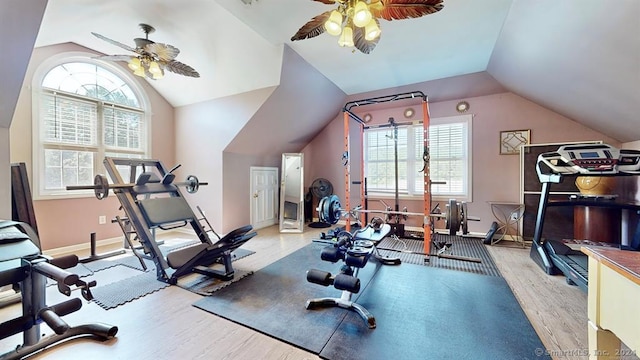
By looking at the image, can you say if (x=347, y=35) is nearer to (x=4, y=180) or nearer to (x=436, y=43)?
(x=436, y=43)

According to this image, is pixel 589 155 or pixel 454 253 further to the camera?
pixel 454 253

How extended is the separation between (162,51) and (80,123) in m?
2.27

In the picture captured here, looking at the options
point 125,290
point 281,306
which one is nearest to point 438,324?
point 281,306

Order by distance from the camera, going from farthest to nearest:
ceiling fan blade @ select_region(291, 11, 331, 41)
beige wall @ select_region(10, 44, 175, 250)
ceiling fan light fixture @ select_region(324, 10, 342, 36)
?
beige wall @ select_region(10, 44, 175, 250) < ceiling fan blade @ select_region(291, 11, 331, 41) < ceiling fan light fixture @ select_region(324, 10, 342, 36)

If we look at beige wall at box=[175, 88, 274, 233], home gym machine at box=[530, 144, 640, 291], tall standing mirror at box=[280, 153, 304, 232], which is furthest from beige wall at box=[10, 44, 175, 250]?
home gym machine at box=[530, 144, 640, 291]

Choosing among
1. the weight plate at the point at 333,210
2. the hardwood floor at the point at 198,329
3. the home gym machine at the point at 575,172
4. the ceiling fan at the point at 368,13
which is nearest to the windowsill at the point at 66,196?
the hardwood floor at the point at 198,329

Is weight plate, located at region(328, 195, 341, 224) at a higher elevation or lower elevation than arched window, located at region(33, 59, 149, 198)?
lower

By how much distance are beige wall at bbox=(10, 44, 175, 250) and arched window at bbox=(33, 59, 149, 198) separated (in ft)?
0.36

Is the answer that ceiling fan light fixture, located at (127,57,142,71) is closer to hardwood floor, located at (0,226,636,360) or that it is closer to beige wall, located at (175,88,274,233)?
beige wall, located at (175,88,274,233)

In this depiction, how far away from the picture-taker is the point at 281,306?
2270mm

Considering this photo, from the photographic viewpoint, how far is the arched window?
11.8ft

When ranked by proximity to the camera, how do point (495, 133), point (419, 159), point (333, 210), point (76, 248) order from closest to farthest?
point (333, 210), point (76, 248), point (495, 133), point (419, 159)

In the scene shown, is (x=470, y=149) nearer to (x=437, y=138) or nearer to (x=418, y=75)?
(x=437, y=138)

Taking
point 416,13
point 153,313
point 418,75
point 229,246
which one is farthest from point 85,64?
point 418,75
